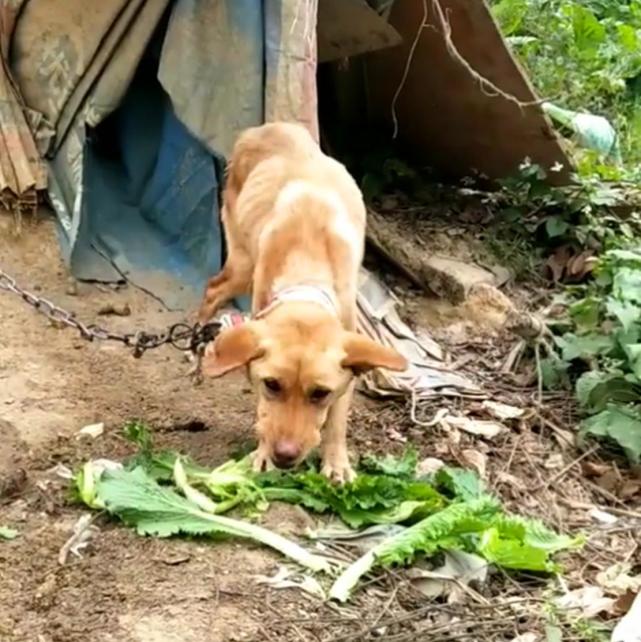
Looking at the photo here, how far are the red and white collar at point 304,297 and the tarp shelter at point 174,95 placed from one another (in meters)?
1.56

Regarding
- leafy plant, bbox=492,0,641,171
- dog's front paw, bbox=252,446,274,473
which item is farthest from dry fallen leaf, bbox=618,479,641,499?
leafy plant, bbox=492,0,641,171

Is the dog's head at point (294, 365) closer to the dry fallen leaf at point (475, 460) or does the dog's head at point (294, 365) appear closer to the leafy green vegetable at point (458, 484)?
the leafy green vegetable at point (458, 484)

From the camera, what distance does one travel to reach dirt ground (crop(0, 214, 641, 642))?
13.6 feet

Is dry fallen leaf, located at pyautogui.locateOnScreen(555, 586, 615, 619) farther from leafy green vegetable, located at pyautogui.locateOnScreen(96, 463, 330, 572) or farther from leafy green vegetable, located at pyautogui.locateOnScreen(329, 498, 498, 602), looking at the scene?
leafy green vegetable, located at pyautogui.locateOnScreen(96, 463, 330, 572)

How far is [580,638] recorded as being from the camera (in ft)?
14.4

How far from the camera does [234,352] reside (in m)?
4.65

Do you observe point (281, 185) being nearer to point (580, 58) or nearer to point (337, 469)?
point (337, 469)

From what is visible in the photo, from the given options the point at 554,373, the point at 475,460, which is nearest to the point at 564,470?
the point at 475,460

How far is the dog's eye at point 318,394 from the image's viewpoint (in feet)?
15.3

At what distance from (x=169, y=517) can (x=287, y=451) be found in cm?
45

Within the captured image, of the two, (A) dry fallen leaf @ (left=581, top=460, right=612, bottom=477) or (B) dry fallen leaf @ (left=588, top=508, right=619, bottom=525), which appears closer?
(B) dry fallen leaf @ (left=588, top=508, right=619, bottom=525)

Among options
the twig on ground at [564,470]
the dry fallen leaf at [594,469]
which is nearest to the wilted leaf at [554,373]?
the twig on ground at [564,470]

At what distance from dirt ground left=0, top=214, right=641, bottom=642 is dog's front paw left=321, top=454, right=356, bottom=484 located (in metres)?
0.39

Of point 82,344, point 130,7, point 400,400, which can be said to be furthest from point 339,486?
point 130,7
